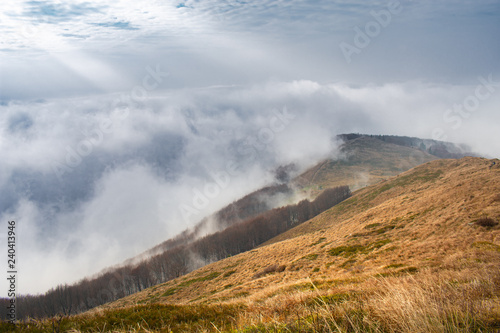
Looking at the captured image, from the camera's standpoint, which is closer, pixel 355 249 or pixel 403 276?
pixel 403 276

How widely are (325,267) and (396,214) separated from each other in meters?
19.3

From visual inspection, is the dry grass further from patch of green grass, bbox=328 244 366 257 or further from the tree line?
the tree line

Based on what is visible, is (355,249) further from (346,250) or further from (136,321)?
(136,321)

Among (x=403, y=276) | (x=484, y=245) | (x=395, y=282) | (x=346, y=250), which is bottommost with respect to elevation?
(x=346, y=250)

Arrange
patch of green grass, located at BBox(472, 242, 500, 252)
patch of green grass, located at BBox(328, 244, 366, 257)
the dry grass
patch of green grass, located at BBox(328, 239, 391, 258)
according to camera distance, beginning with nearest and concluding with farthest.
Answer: the dry grass → patch of green grass, located at BBox(472, 242, 500, 252) → patch of green grass, located at BBox(328, 239, 391, 258) → patch of green grass, located at BBox(328, 244, 366, 257)

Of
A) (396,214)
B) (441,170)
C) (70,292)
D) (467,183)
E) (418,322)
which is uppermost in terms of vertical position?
Result: (418,322)

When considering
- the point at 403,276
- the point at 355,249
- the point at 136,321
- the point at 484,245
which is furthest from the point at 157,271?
the point at 403,276

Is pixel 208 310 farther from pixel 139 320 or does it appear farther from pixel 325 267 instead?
pixel 325 267

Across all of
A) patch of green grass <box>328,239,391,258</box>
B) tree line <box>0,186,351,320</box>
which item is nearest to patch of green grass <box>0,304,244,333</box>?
patch of green grass <box>328,239,391,258</box>

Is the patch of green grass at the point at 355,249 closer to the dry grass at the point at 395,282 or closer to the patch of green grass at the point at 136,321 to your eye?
the dry grass at the point at 395,282

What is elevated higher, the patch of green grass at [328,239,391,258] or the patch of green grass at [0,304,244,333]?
the patch of green grass at [0,304,244,333]

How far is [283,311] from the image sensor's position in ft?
20.1

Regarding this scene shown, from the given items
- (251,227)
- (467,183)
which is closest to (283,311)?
(467,183)

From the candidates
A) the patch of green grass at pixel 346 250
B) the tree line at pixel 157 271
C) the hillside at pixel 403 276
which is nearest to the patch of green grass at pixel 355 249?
the patch of green grass at pixel 346 250
